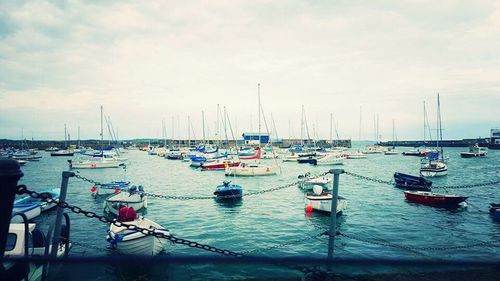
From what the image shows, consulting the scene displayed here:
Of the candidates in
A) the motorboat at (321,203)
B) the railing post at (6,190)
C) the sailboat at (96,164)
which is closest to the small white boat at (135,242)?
the railing post at (6,190)

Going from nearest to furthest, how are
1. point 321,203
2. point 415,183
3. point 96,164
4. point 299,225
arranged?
point 299,225 → point 321,203 → point 415,183 → point 96,164

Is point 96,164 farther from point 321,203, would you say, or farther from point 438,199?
point 438,199

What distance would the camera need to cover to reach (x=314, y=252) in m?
14.2

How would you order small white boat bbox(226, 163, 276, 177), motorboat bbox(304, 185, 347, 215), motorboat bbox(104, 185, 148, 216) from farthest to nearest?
small white boat bbox(226, 163, 276, 177) < motorboat bbox(304, 185, 347, 215) < motorboat bbox(104, 185, 148, 216)

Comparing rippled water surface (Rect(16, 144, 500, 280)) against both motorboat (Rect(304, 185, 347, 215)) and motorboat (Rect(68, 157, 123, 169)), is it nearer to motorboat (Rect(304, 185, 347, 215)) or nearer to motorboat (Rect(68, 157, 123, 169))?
motorboat (Rect(304, 185, 347, 215))

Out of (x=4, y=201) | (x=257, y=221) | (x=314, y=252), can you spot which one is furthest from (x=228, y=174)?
(x=4, y=201)

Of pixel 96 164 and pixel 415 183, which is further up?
pixel 96 164

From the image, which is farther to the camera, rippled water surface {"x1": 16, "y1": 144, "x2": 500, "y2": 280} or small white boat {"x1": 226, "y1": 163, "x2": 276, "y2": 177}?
small white boat {"x1": 226, "y1": 163, "x2": 276, "y2": 177}

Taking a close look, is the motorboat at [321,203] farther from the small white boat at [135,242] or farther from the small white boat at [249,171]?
the small white boat at [249,171]

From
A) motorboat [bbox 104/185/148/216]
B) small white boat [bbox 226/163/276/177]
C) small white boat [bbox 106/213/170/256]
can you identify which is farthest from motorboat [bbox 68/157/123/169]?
small white boat [bbox 106/213/170/256]

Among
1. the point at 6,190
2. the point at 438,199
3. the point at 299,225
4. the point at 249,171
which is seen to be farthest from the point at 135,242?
the point at 249,171

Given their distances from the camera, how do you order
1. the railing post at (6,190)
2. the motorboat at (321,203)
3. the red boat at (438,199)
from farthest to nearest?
the red boat at (438,199) → the motorboat at (321,203) → the railing post at (6,190)

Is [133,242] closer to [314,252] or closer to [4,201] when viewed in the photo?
[314,252]

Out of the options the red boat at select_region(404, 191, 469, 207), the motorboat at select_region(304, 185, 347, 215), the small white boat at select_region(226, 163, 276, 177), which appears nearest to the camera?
the motorboat at select_region(304, 185, 347, 215)
